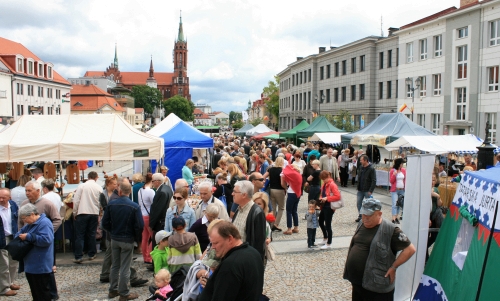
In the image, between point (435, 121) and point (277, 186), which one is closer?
point (277, 186)

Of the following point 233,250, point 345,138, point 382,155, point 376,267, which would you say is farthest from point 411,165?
point 382,155

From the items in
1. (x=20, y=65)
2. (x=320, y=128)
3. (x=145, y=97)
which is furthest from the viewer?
(x=145, y=97)

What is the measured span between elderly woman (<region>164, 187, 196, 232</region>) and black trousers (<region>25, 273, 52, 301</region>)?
175cm

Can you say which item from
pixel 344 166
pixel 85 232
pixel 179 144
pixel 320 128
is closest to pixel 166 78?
pixel 320 128

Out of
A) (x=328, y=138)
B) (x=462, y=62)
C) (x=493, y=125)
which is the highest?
(x=462, y=62)

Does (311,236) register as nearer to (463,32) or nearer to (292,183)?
(292,183)

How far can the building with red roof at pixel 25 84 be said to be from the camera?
1863 inches

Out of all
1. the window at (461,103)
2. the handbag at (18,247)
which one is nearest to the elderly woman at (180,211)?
the handbag at (18,247)

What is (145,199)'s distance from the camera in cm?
806

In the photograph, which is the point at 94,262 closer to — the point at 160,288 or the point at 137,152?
the point at 137,152

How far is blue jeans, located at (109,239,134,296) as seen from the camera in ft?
20.9

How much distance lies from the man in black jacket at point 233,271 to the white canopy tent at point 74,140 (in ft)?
20.6

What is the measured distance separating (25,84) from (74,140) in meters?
48.6

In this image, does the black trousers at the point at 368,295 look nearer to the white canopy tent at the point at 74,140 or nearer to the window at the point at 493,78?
the white canopy tent at the point at 74,140
